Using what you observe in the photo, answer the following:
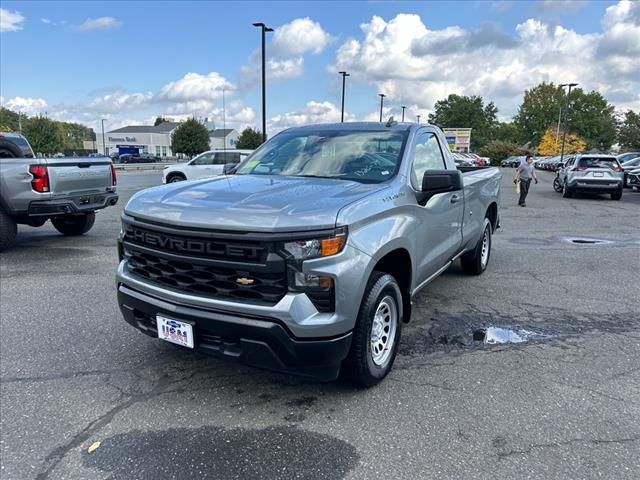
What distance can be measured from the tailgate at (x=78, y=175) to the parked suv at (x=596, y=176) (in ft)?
53.9

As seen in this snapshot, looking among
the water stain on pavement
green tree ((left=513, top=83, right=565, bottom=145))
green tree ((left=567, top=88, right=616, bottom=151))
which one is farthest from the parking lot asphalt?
green tree ((left=513, top=83, right=565, bottom=145))

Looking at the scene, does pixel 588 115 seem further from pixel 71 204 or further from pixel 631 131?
pixel 71 204

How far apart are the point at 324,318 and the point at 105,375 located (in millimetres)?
1915

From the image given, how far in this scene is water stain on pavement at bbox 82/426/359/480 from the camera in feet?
8.44

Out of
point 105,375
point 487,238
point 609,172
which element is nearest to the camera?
point 105,375

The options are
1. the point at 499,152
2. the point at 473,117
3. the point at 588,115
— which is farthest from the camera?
the point at 473,117

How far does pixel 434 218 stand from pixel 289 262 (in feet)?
6.28

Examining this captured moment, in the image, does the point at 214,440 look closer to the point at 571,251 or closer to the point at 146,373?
the point at 146,373

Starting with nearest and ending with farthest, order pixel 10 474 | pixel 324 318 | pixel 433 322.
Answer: pixel 10 474, pixel 324 318, pixel 433 322

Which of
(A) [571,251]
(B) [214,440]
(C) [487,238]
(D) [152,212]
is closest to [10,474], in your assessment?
(B) [214,440]

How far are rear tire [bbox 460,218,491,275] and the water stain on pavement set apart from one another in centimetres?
411

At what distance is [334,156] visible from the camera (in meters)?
4.28

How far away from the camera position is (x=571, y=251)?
27.5 ft

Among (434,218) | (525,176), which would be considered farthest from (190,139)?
(434,218)
